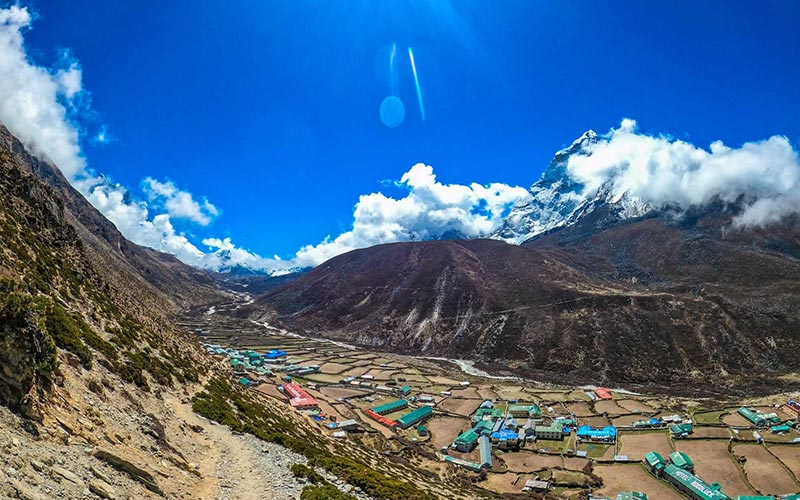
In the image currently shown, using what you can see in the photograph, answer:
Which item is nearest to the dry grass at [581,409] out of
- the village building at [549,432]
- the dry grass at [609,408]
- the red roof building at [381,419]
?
the dry grass at [609,408]

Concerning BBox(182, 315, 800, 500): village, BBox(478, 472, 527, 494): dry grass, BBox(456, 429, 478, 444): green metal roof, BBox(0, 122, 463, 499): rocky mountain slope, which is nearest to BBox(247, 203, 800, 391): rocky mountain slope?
BBox(182, 315, 800, 500): village

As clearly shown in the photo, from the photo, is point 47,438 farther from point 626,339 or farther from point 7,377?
point 626,339

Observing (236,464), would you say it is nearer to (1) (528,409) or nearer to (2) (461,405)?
(1) (528,409)

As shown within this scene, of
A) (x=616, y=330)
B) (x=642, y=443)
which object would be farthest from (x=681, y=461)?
(x=616, y=330)

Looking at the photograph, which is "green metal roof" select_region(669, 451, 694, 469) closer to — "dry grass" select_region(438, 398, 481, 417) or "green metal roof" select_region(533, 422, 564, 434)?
"green metal roof" select_region(533, 422, 564, 434)

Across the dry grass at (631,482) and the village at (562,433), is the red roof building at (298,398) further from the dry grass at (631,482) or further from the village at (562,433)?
the dry grass at (631,482)
